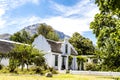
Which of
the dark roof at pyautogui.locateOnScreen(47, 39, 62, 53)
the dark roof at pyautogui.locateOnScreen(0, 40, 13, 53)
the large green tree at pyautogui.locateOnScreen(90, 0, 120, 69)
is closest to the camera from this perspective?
the large green tree at pyautogui.locateOnScreen(90, 0, 120, 69)

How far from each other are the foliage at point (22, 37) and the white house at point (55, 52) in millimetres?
27358

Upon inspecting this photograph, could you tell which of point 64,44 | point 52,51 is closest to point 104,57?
point 52,51

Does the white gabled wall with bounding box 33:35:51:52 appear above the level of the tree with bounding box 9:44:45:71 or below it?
above

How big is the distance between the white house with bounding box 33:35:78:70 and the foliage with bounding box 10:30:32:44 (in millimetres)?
27358

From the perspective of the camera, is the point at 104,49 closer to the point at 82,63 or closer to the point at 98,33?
the point at 98,33

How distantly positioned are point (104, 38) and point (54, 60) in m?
23.3

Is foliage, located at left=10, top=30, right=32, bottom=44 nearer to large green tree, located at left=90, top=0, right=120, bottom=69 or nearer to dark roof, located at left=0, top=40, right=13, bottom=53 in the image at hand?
dark roof, located at left=0, top=40, right=13, bottom=53

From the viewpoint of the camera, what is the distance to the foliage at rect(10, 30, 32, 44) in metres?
90.6

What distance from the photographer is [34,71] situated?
3609 centimetres

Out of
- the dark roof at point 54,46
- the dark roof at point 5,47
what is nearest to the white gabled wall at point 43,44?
the dark roof at point 54,46

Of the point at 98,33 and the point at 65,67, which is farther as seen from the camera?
the point at 65,67

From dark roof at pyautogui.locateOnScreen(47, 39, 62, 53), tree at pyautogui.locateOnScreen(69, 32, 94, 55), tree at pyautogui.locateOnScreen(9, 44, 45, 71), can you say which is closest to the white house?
dark roof at pyautogui.locateOnScreen(47, 39, 62, 53)

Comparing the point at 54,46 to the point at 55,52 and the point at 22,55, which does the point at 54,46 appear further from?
the point at 22,55

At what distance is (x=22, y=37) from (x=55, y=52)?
34.1 m
